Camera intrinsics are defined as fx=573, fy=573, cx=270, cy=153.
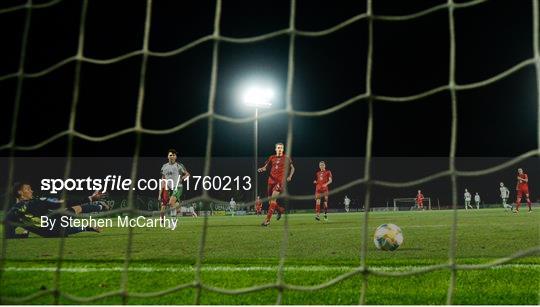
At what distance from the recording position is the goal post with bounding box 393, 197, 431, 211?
25.3 metres

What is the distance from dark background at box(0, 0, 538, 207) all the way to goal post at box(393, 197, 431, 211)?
7.68ft

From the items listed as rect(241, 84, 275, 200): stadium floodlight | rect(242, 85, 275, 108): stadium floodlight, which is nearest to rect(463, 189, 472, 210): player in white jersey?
rect(241, 84, 275, 200): stadium floodlight

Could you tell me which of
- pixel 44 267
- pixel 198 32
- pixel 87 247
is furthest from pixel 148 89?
pixel 44 267

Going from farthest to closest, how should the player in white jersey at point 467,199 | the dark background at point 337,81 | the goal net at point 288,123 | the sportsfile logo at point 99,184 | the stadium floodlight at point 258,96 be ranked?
the player in white jersey at point 467,199 < the stadium floodlight at point 258,96 < the dark background at point 337,81 < the sportsfile logo at point 99,184 < the goal net at point 288,123

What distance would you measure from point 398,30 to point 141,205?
37.5 feet

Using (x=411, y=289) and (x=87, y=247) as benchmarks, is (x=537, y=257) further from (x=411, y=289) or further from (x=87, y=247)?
(x=87, y=247)

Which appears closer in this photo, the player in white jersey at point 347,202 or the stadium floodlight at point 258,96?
the stadium floodlight at point 258,96

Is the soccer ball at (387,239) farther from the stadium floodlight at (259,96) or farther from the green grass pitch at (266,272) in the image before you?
the stadium floodlight at (259,96)

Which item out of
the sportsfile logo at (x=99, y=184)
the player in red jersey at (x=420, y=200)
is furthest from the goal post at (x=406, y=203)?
the sportsfile logo at (x=99, y=184)

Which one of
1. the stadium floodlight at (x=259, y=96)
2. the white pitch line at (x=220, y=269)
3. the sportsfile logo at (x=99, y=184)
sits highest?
the stadium floodlight at (x=259, y=96)

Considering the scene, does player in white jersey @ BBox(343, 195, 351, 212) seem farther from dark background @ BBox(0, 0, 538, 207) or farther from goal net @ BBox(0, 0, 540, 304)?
goal net @ BBox(0, 0, 540, 304)

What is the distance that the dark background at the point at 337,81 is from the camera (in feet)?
64.0

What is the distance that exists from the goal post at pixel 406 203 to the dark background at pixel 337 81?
2.34 metres

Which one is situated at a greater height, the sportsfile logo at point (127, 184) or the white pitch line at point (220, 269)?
the sportsfile logo at point (127, 184)
